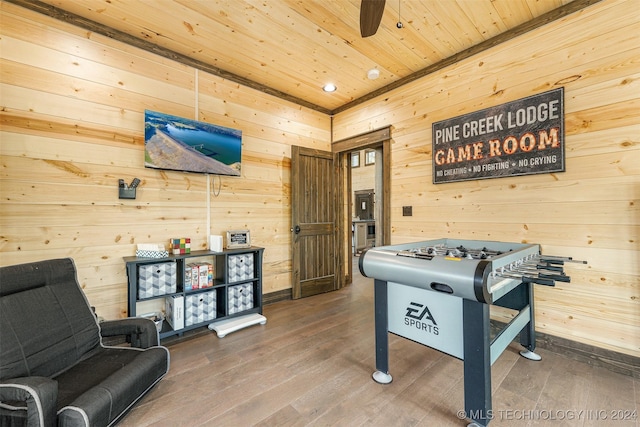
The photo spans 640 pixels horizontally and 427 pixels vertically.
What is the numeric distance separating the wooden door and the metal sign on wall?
1.71 meters

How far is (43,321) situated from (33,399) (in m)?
0.75

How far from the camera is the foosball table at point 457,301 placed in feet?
4.88

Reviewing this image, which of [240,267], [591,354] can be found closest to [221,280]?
[240,267]

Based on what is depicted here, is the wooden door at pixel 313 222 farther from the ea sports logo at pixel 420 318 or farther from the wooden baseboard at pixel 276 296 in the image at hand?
the ea sports logo at pixel 420 318

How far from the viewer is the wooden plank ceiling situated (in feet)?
7.76

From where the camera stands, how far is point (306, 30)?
8.81 ft

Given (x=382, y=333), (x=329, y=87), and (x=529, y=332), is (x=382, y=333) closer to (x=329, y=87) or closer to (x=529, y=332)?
(x=529, y=332)

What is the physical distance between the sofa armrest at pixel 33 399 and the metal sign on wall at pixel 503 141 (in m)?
3.45

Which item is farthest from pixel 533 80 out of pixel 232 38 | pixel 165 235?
pixel 165 235

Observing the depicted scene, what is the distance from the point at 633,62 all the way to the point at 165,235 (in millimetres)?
4362

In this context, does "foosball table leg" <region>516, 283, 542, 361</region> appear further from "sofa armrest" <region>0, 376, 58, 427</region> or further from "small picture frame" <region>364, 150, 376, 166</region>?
"small picture frame" <region>364, 150, 376, 166</region>

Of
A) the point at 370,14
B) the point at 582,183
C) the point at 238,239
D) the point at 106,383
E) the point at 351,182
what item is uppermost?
the point at 370,14

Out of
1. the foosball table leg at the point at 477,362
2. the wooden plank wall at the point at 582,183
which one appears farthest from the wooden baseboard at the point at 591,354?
the foosball table leg at the point at 477,362

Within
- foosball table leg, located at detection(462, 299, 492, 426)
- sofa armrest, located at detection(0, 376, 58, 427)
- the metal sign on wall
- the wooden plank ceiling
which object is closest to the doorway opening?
the metal sign on wall
